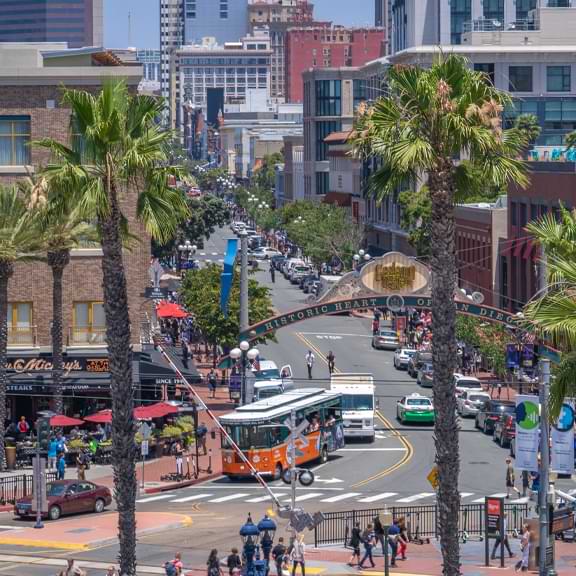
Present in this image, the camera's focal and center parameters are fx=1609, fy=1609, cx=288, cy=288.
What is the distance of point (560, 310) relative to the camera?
1020 inches

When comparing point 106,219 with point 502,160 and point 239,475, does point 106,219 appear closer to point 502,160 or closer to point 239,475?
point 502,160

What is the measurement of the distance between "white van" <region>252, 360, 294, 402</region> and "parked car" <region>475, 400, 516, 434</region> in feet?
29.4

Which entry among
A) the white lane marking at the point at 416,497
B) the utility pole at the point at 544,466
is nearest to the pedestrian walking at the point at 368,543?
the utility pole at the point at 544,466

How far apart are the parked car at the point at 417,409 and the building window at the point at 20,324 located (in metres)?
16.0

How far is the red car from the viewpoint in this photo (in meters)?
49.9

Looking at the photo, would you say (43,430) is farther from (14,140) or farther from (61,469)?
(14,140)

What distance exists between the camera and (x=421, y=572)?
41.5 meters

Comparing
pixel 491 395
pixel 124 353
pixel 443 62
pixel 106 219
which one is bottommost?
pixel 491 395

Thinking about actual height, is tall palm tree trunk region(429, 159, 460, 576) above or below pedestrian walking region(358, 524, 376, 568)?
above

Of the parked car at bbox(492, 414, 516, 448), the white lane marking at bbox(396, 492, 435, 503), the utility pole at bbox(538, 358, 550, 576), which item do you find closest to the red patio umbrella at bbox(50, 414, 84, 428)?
the white lane marking at bbox(396, 492, 435, 503)

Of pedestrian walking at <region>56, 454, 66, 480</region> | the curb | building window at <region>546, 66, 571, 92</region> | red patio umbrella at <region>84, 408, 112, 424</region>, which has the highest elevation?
building window at <region>546, 66, 571, 92</region>

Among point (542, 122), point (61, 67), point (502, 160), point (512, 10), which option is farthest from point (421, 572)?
point (512, 10)

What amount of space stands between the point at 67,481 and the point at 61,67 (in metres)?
20.2

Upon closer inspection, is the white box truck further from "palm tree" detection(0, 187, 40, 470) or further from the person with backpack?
the person with backpack
